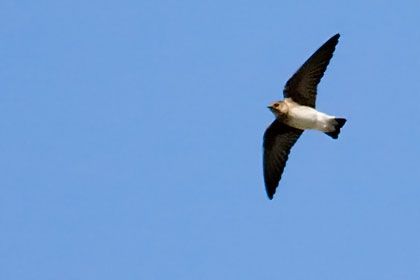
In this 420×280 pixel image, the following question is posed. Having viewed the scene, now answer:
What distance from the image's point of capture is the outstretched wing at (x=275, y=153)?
59.0ft

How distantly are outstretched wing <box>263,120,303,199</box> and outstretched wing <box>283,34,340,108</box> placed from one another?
760 mm

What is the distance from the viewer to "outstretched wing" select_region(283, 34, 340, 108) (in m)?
17.2

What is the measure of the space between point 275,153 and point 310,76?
4.58 ft

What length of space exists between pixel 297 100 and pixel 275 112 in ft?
1.14

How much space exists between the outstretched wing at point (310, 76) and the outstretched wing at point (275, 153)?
760 millimetres

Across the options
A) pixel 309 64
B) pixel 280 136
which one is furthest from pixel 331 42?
pixel 280 136

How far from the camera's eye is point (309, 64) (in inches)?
679

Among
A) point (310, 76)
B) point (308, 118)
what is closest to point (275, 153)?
point (308, 118)

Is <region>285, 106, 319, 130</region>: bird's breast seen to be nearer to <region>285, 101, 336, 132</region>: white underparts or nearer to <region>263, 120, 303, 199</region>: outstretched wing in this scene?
<region>285, 101, 336, 132</region>: white underparts

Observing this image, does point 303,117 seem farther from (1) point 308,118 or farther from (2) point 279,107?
(2) point 279,107

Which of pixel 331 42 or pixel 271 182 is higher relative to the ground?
pixel 331 42

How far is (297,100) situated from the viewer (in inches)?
684

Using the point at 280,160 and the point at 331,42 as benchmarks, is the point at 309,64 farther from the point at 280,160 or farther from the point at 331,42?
the point at 280,160

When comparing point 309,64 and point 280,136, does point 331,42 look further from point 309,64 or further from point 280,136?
point 280,136
